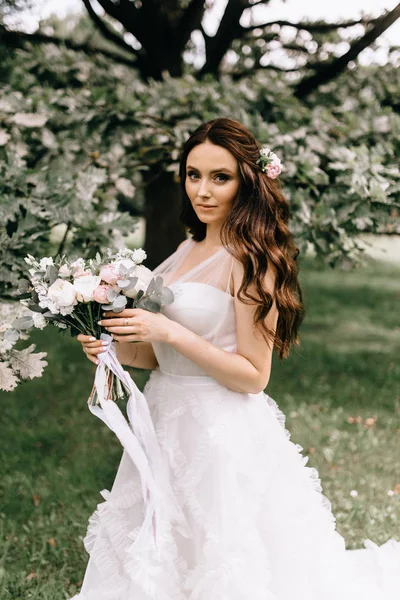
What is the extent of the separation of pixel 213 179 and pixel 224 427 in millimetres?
941

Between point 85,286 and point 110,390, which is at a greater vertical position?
point 85,286

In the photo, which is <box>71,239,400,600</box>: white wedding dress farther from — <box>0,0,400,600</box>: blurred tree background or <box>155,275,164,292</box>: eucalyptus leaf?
<box>0,0,400,600</box>: blurred tree background

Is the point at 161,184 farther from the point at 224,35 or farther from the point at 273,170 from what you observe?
the point at 273,170

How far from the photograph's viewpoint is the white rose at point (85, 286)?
1.96 m

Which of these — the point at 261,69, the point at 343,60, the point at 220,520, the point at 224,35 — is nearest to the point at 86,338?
the point at 220,520

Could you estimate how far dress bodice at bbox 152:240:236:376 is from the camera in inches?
88.4

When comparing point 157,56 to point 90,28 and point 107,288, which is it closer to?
point 90,28

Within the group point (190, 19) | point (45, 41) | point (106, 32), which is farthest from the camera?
point (106, 32)

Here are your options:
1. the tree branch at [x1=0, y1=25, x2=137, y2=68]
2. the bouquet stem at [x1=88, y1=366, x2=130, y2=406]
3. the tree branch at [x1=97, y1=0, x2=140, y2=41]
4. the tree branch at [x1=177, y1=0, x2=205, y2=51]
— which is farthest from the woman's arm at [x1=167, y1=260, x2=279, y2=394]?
the tree branch at [x1=177, y1=0, x2=205, y2=51]

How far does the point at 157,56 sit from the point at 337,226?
2.63m

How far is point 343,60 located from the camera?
16.3 ft

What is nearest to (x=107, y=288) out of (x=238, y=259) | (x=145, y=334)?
(x=145, y=334)

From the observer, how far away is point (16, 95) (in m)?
3.94

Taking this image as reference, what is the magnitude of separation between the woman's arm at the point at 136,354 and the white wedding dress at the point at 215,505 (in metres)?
0.07
